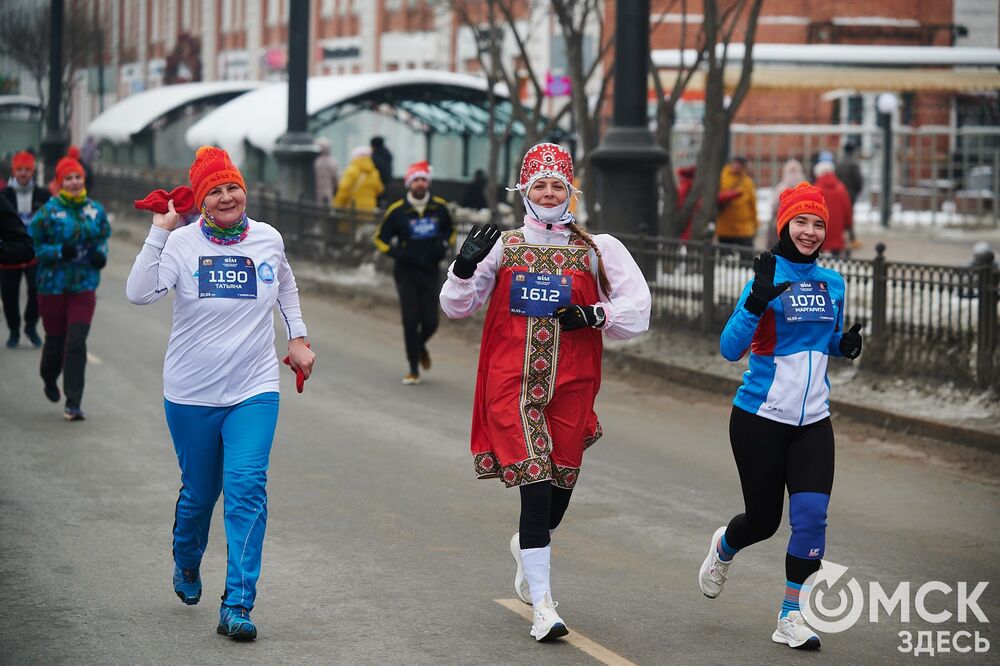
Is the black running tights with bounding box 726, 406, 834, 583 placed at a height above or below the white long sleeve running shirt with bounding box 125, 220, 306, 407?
below

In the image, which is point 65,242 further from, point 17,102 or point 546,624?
point 17,102

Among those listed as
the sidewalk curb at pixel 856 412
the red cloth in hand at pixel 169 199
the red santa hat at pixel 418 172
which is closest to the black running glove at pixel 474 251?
the red cloth in hand at pixel 169 199

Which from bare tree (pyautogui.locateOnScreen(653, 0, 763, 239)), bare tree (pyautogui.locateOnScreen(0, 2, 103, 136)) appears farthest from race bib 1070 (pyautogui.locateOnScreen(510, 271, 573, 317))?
bare tree (pyautogui.locateOnScreen(0, 2, 103, 136))

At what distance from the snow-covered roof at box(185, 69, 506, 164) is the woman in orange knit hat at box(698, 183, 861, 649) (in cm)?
2674

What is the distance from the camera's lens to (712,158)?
19469mm

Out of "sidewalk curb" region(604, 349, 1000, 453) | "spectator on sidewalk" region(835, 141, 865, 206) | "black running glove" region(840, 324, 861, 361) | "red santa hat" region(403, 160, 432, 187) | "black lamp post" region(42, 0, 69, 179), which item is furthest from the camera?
"black lamp post" region(42, 0, 69, 179)

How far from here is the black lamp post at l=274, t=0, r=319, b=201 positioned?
77.3 ft

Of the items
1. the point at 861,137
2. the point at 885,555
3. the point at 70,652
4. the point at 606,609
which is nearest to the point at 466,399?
the point at 885,555

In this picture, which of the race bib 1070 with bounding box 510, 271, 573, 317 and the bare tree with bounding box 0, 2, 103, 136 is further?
the bare tree with bounding box 0, 2, 103, 136

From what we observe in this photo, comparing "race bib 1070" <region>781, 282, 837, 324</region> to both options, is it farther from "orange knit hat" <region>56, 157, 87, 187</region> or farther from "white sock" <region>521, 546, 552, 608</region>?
"orange knit hat" <region>56, 157, 87, 187</region>

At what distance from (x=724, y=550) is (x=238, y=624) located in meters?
1.97

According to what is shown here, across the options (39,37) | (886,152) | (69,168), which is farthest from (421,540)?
(39,37)

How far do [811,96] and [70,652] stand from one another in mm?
44003

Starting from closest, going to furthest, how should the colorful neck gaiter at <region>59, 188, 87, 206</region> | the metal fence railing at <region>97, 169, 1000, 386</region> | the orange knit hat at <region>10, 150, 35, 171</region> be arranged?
1. the colorful neck gaiter at <region>59, 188, 87, 206</region>
2. the metal fence railing at <region>97, 169, 1000, 386</region>
3. the orange knit hat at <region>10, 150, 35, 171</region>
